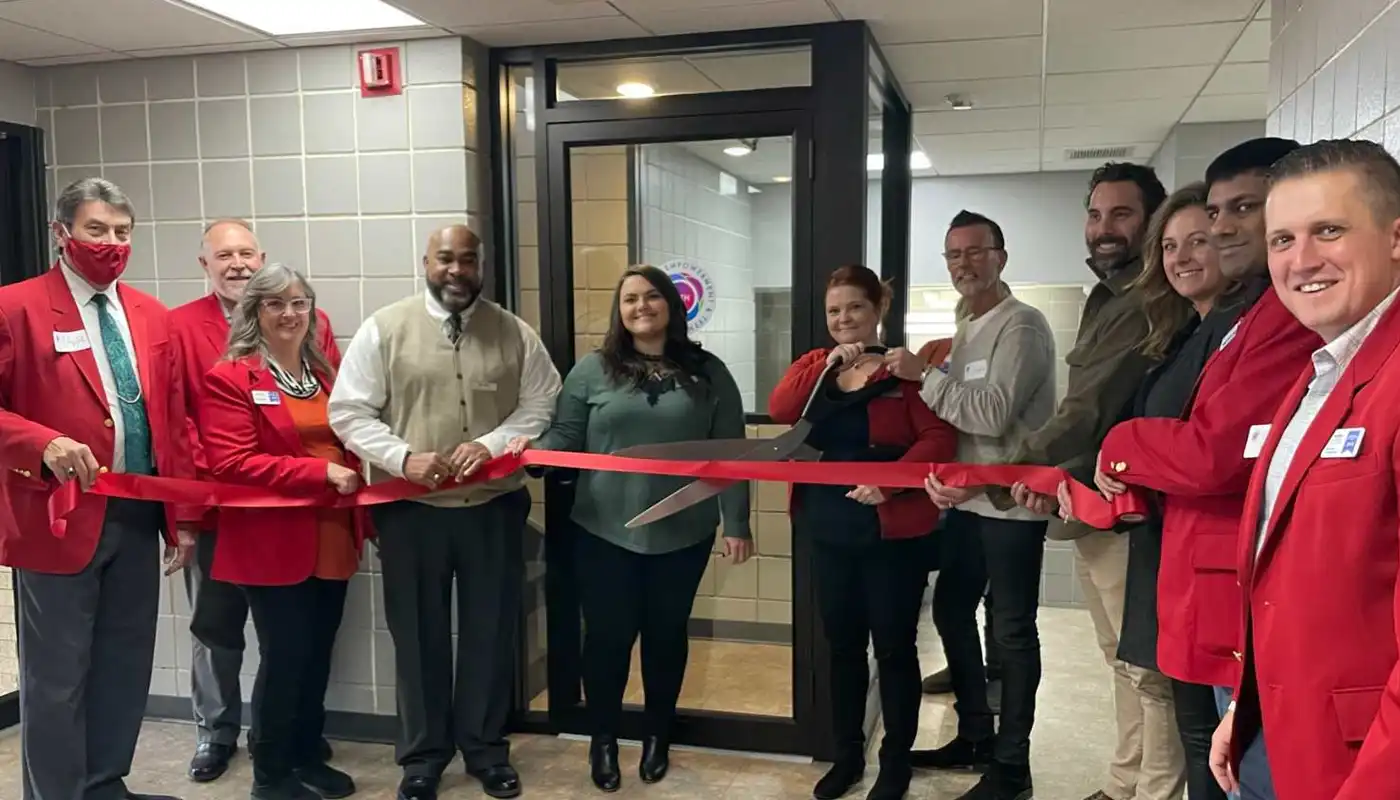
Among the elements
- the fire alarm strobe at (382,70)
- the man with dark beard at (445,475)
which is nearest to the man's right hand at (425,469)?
the man with dark beard at (445,475)

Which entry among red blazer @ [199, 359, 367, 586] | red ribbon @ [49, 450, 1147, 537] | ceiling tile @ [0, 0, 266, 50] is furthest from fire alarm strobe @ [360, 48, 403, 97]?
red ribbon @ [49, 450, 1147, 537]

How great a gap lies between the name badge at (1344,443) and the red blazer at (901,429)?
1.40 m

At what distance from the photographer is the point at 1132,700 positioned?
2672 mm

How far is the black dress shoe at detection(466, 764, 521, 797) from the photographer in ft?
10.0

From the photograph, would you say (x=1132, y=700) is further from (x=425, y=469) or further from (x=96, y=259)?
(x=96, y=259)

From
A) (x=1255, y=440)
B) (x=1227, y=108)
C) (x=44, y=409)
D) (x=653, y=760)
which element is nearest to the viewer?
(x=1255, y=440)

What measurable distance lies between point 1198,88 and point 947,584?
2.62m

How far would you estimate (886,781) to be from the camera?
2.89 m

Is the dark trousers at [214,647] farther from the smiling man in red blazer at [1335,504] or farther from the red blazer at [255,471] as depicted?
the smiling man in red blazer at [1335,504]

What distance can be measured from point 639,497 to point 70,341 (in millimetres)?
1592

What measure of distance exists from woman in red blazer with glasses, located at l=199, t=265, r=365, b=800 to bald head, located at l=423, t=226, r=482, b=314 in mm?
373

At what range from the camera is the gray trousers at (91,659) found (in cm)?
262

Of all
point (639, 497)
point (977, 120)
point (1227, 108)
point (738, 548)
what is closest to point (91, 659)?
point (639, 497)

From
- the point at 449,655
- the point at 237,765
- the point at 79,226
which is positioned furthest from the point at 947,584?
the point at 79,226
